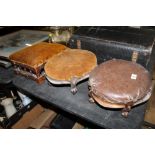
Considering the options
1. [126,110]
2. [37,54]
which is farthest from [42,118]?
[126,110]

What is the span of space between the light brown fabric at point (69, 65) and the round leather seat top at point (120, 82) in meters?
0.06

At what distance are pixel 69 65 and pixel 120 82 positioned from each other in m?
0.31

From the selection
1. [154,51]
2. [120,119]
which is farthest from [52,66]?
[154,51]

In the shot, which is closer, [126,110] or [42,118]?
[126,110]

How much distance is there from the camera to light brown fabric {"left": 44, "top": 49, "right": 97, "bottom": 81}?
3.12 ft

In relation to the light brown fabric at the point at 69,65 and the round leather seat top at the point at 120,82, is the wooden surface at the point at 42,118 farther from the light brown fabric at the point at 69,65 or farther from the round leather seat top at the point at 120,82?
the round leather seat top at the point at 120,82

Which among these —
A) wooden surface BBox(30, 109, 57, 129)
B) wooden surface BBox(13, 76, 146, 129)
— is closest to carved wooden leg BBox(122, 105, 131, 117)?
wooden surface BBox(13, 76, 146, 129)

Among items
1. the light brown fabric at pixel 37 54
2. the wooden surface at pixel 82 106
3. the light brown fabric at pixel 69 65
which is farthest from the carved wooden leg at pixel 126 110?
the light brown fabric at pixel 37 54

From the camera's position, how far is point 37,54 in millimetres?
1112

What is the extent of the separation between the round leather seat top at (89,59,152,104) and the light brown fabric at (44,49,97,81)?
64 millimetres

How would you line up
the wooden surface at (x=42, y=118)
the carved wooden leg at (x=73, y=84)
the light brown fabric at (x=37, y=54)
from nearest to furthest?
A: the carved wooden leg at (x=73, y=84)
the light brown fabric at (x=37, y=54)
the wooden surface at (x=42, y=118)

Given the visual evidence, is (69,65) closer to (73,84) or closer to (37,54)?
(73,84)

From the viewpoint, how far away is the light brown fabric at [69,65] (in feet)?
3.12

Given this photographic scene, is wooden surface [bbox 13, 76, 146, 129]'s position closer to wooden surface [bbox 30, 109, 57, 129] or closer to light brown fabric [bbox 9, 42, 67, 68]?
light brown fabric [bbox 9, 42, 67, 68]
